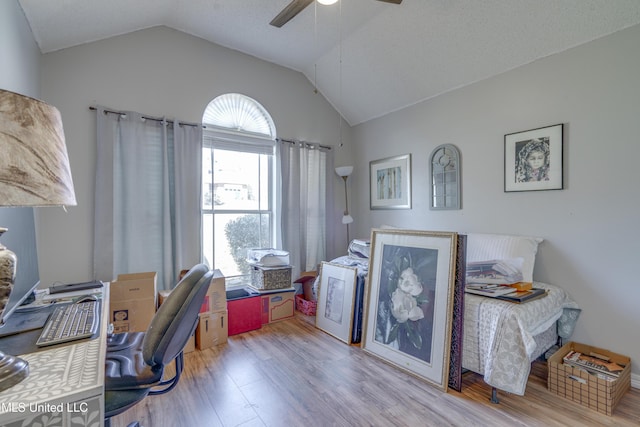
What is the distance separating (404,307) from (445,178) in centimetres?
159

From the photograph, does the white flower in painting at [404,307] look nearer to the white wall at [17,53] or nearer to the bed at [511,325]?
the bed at [511,325]

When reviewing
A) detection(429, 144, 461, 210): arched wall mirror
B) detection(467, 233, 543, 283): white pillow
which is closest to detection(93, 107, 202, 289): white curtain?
detection(429, 144, 461, 210): arched wall mirror

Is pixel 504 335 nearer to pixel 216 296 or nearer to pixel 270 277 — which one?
pixel 270 277

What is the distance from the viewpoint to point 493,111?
2.90 m

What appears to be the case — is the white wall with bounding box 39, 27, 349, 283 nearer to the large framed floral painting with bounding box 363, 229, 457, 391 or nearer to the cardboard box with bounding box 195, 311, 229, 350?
the cardboard box with bounding box 195, 311, 229, 350

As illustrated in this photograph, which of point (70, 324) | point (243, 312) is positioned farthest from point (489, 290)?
point (70, 324)

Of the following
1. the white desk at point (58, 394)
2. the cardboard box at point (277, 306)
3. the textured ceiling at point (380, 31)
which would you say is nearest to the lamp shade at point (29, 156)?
the white desk at point (58, 394)

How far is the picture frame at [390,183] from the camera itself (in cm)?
369

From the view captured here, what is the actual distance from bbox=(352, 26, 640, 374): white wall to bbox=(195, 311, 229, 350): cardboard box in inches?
103

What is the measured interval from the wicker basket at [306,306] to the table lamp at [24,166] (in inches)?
113

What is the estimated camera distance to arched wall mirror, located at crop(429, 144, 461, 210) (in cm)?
320

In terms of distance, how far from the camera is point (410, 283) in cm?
245

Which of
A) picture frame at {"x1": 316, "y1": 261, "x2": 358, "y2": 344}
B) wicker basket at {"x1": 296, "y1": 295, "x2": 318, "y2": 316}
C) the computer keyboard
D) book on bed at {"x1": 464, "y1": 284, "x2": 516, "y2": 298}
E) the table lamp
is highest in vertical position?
the table lamp

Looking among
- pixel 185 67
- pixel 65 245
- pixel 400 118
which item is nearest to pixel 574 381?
pixel 400 118
